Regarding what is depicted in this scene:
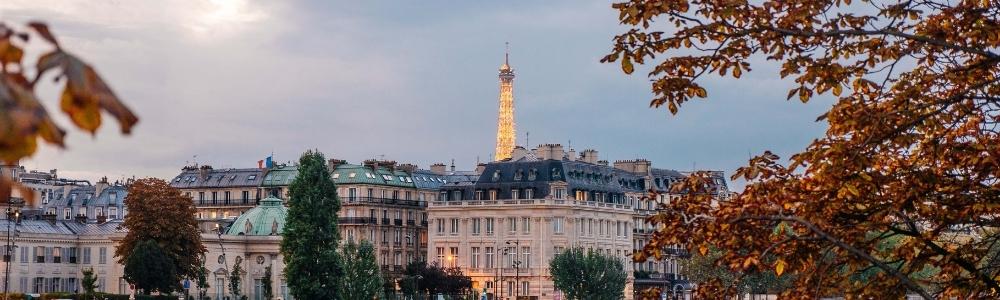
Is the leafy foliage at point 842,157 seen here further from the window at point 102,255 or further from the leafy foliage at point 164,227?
the window at point 102,255

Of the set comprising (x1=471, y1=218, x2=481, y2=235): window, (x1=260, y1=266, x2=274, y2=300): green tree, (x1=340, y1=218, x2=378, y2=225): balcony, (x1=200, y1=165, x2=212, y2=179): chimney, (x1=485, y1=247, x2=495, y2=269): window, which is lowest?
(x1=260, y1=266, x2=274, y2=300): green tree

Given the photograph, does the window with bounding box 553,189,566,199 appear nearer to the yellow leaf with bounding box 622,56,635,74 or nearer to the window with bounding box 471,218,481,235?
the window with bounding box 471,218,481,235

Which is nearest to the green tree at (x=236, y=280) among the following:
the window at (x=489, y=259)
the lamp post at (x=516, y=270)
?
the lamp post at (x=516, y=270)

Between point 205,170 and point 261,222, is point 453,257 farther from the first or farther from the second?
point 205,170

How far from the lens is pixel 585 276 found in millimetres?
123375

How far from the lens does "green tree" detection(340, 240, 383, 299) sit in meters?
102

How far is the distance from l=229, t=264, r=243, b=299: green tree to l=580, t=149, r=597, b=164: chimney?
39.3 metres

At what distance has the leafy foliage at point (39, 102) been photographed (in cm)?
409

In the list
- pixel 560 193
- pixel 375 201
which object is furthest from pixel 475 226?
pixel 375 201

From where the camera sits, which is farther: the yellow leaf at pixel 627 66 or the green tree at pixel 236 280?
the green tree at pixel 236 280

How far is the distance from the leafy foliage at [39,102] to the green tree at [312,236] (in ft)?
302

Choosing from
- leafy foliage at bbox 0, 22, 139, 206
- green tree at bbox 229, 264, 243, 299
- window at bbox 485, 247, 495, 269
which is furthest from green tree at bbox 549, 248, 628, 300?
leafy foliage at bbox 0, 22, 139, 206

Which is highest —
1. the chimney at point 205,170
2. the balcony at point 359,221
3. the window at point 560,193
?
the chimney at point 205,170

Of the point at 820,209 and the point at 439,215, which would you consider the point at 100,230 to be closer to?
the point at 439,215
